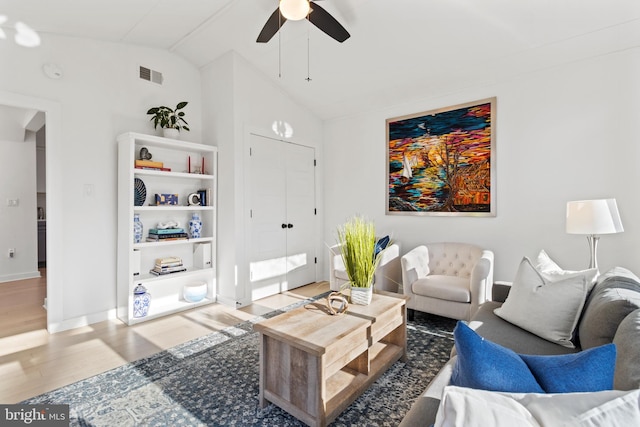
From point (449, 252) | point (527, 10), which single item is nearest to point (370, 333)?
point (449, 252)

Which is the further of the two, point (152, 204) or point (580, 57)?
point (152, 204)

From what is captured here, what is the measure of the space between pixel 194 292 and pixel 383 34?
3.45 metres

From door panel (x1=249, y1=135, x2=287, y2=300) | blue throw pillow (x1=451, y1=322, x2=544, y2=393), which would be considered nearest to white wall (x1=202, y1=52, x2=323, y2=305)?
door panel (x1=249, y1=135, x2=287, y2=300)

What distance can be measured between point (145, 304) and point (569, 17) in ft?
15.3

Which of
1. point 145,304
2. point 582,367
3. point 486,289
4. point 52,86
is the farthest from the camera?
point 145,304

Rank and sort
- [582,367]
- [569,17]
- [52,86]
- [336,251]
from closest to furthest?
[582,367] → [569,17] → [52,86] → [336,251]

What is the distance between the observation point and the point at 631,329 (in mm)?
1128

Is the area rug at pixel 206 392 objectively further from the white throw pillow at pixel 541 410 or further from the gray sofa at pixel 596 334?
the white throw pillow at pixel 541 410

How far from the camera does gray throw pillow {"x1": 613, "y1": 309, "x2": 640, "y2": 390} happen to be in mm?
908

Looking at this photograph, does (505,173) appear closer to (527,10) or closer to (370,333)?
(527,10)

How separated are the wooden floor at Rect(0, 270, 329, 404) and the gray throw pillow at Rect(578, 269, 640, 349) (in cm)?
284

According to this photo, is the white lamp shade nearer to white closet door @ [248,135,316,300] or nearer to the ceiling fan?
the ceiling fan

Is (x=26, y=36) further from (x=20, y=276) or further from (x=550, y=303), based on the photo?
(x=550, y=303)

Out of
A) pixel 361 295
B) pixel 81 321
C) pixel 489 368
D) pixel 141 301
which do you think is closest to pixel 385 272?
pixel 361 295
